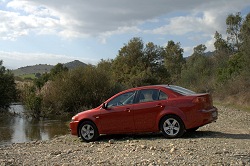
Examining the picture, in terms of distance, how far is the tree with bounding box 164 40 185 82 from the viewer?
7073 cm

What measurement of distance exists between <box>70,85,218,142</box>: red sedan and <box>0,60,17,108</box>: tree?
82.9 feet

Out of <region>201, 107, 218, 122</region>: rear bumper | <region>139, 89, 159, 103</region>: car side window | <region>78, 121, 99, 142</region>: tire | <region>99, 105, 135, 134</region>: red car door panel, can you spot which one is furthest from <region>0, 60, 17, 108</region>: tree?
<region>201, 107, 218, 122</region>: rear bumper

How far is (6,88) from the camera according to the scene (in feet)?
120

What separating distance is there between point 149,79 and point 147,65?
4.35 m

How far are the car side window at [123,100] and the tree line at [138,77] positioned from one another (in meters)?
18.5

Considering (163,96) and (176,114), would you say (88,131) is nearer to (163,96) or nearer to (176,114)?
(163,96)

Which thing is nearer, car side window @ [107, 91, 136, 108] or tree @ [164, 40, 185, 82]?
car side window @ [107, 91, 136, 108]

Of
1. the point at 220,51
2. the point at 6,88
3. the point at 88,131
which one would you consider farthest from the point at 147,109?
the point at 220,51

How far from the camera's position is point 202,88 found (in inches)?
1649

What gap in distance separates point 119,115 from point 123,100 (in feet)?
1.79

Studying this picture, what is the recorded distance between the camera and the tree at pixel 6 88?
117ft

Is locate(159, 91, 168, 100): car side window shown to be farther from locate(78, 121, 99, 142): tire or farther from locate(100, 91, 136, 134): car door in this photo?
locate(78, 121, 99, 142): tire

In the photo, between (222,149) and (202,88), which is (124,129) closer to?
(222,149)

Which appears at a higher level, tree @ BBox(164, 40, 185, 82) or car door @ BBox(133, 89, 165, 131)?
tree @ BBox(164, 40, 185, 82)
